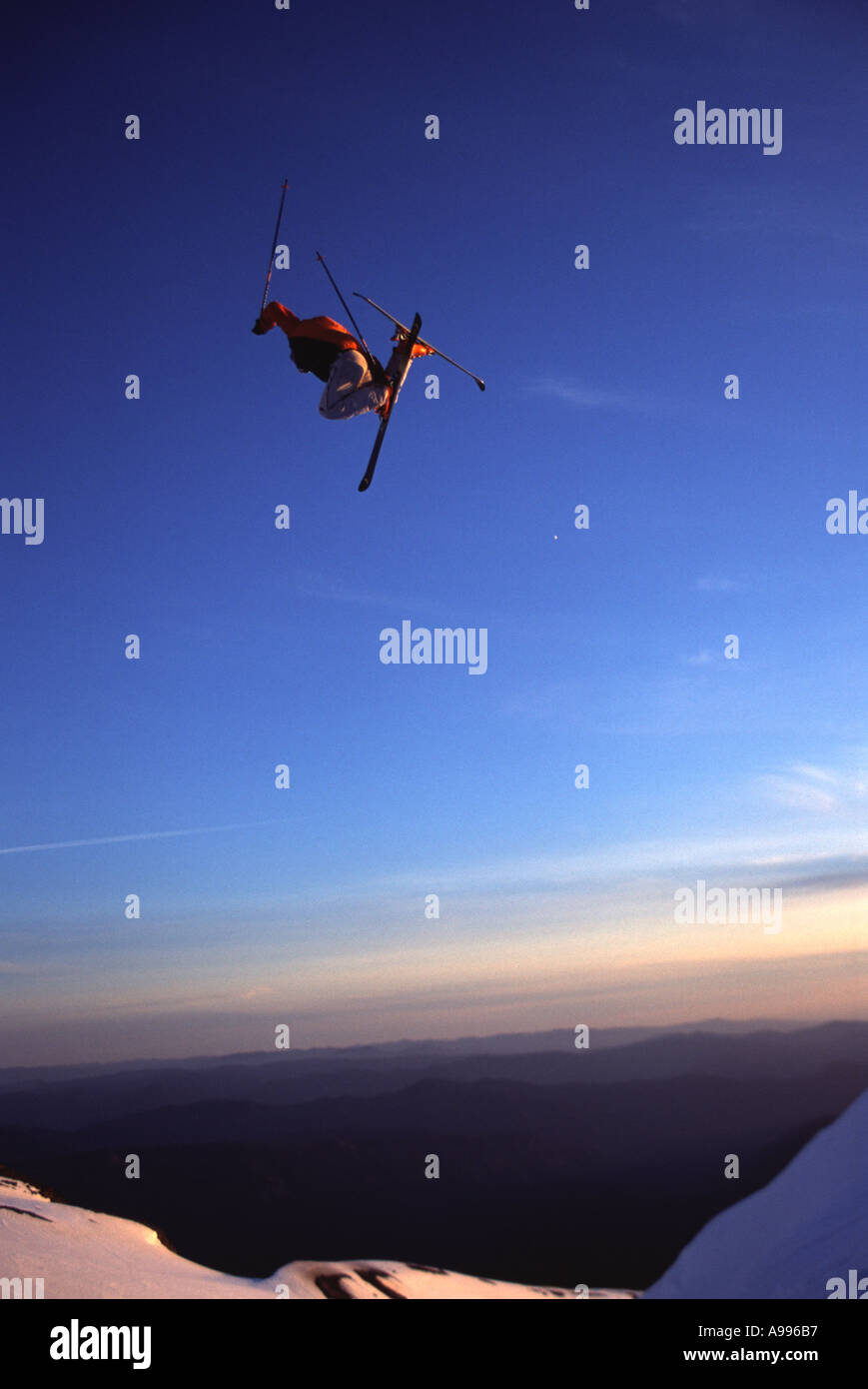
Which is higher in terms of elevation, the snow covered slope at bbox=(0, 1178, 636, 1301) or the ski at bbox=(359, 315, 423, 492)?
the ski at bbox=(359, 315, 423, 492)

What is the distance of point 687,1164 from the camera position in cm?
13762

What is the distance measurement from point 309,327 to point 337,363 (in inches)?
47.7

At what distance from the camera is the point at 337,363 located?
677 inches

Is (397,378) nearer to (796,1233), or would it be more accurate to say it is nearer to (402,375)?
(402,375)

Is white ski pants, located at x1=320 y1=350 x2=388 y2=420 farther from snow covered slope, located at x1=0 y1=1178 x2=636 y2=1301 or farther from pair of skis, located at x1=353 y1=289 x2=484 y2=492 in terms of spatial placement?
snow covered slope, located at x1=0 y1=1178 x2=636 y2=1301

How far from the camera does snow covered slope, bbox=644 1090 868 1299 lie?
2817 cm

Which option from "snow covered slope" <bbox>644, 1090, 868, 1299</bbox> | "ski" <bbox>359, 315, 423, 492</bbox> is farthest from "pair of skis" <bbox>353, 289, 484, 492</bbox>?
"snow covered slope" <bbox>644, 1090, 868, 1299</bbox>

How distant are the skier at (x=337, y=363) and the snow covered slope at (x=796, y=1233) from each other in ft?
90.2

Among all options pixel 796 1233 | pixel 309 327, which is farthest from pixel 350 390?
pixel 796 1233

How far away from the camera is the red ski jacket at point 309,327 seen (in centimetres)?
1750

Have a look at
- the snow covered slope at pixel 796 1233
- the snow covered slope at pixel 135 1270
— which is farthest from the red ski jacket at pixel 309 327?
the snow covered slope at pixel 135 1270
